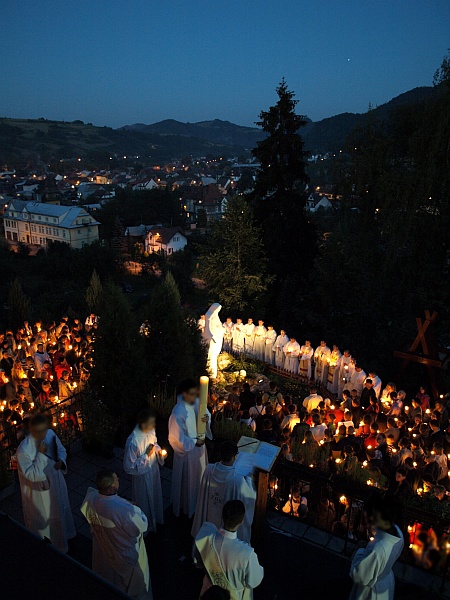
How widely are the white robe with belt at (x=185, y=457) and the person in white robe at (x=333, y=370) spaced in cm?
800

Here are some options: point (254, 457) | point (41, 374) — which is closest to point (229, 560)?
point (254, 457)

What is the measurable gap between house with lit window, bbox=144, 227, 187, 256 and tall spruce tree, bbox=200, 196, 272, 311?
38.3 meters

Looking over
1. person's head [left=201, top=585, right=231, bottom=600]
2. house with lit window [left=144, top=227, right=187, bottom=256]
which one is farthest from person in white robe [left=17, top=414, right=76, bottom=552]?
house with lit window [left=144, top=227, right=187, bottom=256]

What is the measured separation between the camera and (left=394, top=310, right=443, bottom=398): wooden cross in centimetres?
1291

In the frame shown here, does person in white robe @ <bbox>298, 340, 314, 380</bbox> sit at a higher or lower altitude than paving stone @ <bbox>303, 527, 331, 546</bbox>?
lower

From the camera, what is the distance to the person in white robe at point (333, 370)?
46.8 feet

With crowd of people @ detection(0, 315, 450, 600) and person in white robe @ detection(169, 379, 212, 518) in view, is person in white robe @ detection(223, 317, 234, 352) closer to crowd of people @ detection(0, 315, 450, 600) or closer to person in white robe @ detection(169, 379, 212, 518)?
crowd of people @ detection(0, 315, 450, 600)

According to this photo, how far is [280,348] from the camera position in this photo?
628 inches

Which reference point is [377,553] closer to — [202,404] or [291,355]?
[202,404]

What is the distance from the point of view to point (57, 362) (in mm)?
11773

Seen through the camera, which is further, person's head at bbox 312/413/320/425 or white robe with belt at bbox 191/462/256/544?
person's head at bbox 312/413/320/425

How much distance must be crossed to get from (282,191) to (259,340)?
11.1m

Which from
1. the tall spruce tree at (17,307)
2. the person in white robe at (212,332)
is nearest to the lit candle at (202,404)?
the person in white robe at (212,332)

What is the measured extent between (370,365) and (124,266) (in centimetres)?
4004
